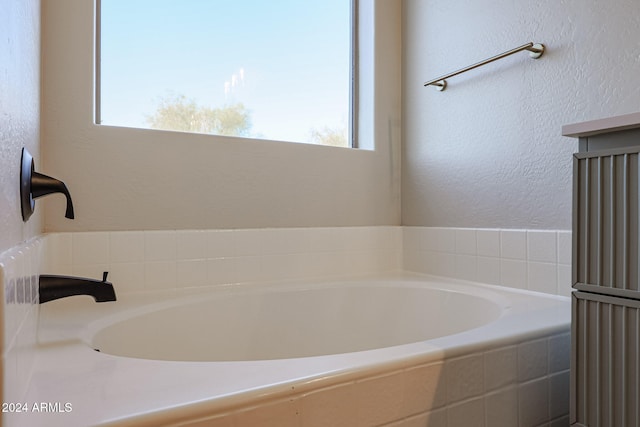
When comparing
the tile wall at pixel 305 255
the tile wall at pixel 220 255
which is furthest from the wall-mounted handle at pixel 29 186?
the tile wall at pixel 220 255

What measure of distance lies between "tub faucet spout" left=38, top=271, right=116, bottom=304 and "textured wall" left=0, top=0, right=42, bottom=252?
125mm

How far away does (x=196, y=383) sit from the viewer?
63 cm

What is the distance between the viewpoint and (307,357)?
94cm

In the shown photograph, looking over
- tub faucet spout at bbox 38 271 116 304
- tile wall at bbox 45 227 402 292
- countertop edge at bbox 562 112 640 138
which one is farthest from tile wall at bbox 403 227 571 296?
tub faucet spout at bbox 38 271 116 304

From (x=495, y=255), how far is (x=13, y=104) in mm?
1547

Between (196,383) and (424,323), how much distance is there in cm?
114

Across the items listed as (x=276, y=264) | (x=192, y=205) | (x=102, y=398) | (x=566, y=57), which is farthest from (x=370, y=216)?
(x=102, y=398)

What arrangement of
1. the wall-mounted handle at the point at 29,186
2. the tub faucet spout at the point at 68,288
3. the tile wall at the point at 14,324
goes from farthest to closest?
the tub faucet spout at the point at 68,288 → the wall-mounted handle at the point at 29,186 → the tile wall at the point at 14,324

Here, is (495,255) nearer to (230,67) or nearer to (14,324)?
(230,67)

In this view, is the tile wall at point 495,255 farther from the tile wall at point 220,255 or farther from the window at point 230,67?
the window at point 230,67

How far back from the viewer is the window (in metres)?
1.57

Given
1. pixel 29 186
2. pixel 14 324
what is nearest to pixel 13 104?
pixel 29 186

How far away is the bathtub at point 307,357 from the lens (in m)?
0.59

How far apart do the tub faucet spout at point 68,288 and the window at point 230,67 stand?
0.80 meters
